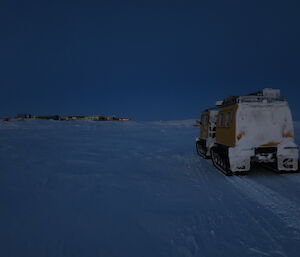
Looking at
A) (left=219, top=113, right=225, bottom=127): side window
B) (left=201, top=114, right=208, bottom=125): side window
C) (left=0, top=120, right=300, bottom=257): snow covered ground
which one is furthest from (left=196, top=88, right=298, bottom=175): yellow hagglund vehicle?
(left=201, top=114, right=208, bottom=125): side window

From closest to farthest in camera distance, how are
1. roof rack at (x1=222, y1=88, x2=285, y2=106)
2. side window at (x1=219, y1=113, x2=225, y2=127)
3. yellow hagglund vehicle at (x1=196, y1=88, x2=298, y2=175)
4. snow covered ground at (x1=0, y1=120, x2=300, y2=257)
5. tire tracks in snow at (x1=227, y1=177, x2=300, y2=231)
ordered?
1. snow covered ground at (x1=0, y1=120, x2=300, y2=257)
2. tire tracks in snow at (x1=227, y1=177, x2=300, y2=231)
3. yellow hagglund vehicle at (x1=196, y1=88, x2=298, y2=175)
4. roof rack at (x1=222, y1=88, x2=285, y2=106)
5. side window at (x1=219, y1=113, x2=225, y2=127)

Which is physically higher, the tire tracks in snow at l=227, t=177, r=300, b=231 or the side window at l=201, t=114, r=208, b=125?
the side window at l=201, t=114, r=208, b=125

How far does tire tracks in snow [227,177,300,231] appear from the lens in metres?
3.88

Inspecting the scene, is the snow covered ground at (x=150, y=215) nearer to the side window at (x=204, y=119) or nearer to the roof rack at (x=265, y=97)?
the roof rack at (x=265, y=97)

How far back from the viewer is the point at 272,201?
Result: 4.68 meters

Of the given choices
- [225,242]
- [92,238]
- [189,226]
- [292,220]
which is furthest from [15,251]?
[292,220]

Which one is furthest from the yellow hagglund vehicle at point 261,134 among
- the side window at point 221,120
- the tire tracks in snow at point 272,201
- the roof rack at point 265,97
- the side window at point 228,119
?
the side window at point 221,120

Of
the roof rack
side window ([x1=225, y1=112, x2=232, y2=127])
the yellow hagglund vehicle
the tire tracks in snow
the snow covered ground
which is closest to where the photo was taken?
the snow covered ground

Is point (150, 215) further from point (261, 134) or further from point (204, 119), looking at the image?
point (204, 119)

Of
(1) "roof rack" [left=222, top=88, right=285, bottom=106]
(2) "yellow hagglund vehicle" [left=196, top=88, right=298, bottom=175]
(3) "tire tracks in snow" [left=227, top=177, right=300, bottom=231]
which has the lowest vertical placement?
(3) "tire tracks in snow" [left=227, top=177, right=300, bottom=231]

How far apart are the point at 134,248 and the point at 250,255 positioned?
1.65m

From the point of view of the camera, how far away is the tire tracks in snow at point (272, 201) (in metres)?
3.88

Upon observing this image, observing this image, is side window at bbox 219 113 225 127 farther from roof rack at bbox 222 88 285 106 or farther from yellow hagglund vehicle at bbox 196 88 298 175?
roof rack at bbox 222 88 285 106

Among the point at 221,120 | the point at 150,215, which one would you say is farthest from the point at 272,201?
the point at 221,120
